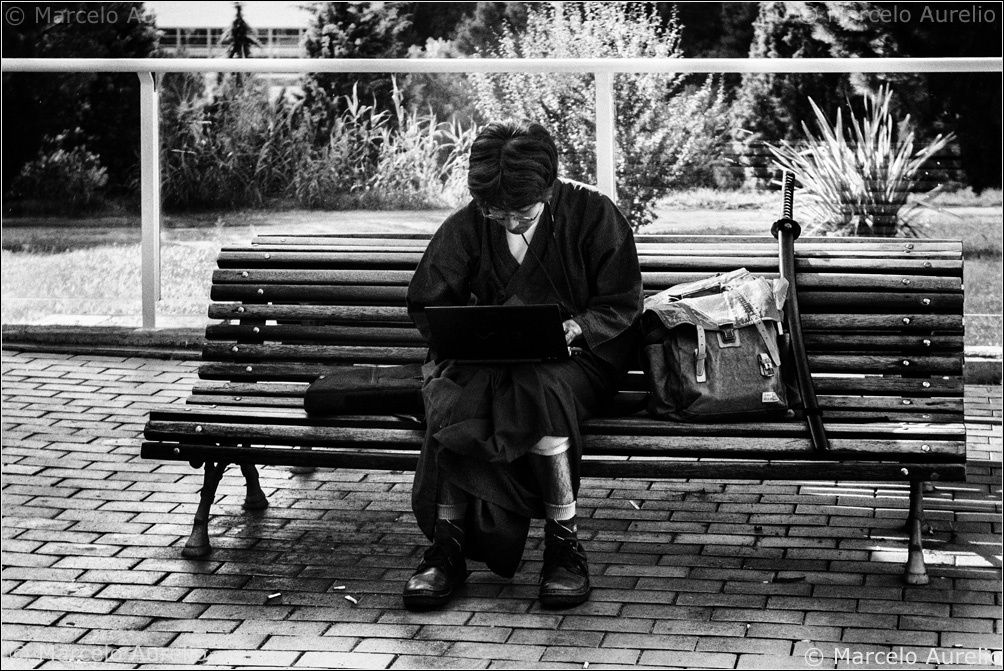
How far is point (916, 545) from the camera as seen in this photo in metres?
4.45

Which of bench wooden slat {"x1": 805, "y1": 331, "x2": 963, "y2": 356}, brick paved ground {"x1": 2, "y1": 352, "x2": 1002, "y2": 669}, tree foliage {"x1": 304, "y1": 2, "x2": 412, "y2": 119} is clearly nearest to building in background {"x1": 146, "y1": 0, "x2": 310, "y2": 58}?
tree foliage {"x1": 304, "y1": 2, "x2": 412, "y2": 119}

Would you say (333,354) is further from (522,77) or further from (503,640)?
(522,77)

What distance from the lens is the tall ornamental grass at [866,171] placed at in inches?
266

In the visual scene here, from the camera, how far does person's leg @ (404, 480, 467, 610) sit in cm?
436

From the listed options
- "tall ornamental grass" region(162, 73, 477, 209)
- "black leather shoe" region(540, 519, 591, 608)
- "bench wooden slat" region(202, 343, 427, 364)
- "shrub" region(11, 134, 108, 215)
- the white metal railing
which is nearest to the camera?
"black leather shoe" region(540, 519, 591, 608)

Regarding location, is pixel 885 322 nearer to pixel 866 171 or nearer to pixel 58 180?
pixel 866 171

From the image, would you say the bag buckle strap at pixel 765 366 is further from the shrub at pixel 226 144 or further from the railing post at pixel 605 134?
the shrub at pixel 226 144

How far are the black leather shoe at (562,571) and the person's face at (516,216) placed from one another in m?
0.99

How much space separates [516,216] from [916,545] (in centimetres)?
169

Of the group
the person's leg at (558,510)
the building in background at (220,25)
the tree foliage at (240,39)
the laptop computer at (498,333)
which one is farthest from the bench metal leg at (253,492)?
the tree foliage at (240,39)

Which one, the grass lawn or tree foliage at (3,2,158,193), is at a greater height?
tree foliage at (3,2,158,193)

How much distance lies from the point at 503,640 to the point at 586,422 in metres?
0.85

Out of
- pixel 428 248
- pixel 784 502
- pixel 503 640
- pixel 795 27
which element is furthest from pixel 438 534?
pixel 795 27

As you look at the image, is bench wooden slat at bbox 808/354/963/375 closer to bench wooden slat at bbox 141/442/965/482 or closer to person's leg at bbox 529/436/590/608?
bench wooden slat at bbox 141/442/965/482
